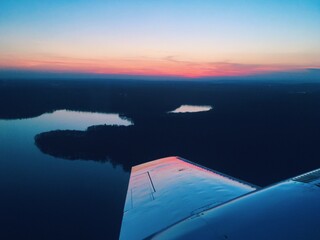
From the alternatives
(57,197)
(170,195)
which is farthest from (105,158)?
(170,195)

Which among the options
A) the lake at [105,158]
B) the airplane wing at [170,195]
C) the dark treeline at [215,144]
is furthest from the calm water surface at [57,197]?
the airplane wing at [170,195]

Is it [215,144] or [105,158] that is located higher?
[215,144]

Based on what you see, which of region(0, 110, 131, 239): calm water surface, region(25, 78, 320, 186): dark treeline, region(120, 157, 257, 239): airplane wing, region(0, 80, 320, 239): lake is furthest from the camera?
region(25, 78, 320, 186): dark treeline

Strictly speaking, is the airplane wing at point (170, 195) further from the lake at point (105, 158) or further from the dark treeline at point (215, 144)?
the dark treeline at point (215, 144)

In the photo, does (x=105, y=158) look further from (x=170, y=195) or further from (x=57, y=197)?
(x=170, y=195)

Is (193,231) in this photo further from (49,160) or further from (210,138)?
(210,138)

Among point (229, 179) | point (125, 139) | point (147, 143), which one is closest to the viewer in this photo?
point (229, 179)

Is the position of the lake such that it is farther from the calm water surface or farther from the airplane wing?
the airplane wing

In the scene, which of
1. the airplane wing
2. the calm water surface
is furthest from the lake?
the airplane wing

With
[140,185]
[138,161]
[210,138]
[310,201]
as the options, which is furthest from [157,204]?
[210,138]
